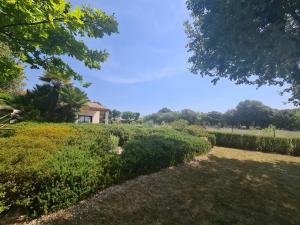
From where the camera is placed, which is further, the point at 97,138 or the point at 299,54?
the point at 97,138

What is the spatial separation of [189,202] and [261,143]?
61.8ft

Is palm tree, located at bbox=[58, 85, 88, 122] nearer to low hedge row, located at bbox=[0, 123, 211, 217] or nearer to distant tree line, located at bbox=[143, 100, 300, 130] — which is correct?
low hedge row, located at bbox=[0, 123, 211, 217]

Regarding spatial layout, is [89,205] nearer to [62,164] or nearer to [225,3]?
[62,164]

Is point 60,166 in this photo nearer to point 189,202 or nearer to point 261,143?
point 189,202

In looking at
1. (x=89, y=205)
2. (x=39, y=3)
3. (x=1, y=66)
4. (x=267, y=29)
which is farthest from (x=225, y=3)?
(x=89, y=205)

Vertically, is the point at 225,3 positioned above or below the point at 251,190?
above

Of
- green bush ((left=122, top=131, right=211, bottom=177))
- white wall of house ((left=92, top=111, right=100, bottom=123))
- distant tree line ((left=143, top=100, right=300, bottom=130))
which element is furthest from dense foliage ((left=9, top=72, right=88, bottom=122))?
distant tree line ((left=143, top=100, right=300, bottom=130))

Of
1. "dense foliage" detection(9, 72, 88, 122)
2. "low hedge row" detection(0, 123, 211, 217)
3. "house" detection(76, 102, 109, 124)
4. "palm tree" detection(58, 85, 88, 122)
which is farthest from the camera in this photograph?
"house" detection(76, 102, 109, 124)

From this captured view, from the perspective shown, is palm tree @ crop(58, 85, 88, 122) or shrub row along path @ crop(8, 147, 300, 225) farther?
palm tree @ crop(58, 85, 88, 122)

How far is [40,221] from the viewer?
15.7 feet

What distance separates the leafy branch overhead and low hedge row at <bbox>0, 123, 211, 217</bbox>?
107 inches

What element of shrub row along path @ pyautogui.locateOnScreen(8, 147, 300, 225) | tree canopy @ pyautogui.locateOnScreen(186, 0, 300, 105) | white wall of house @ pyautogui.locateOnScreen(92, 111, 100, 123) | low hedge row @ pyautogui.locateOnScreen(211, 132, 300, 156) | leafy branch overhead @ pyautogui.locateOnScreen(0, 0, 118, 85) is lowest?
shrub row along path @ pyautogui.locateOnScreen(8, 147, 300, 225)

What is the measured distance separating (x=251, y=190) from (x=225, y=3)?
22.6 ft

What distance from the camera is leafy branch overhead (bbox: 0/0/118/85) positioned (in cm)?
326
